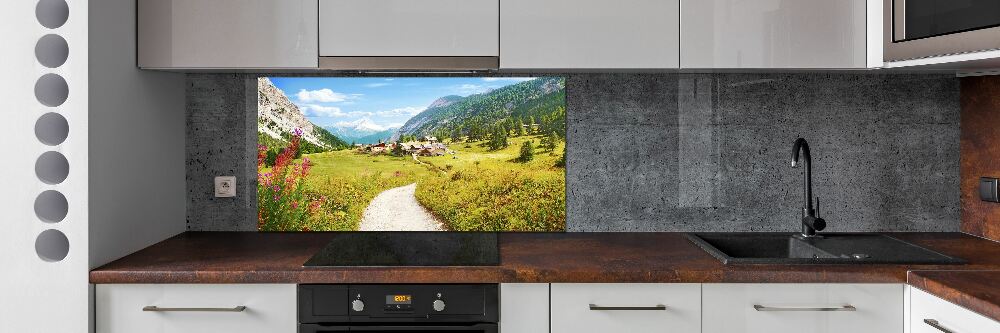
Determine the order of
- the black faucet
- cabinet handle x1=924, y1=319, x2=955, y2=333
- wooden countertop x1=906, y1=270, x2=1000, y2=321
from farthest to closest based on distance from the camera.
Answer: the black faucet → cabinet handle x1=924, y1=319, x2=955, y2=333 → wooden countertop x1=906, y1=270, x2=1000, y2=321

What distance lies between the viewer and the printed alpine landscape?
8.45 feet

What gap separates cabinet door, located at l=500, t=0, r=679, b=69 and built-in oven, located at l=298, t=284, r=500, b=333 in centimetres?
75

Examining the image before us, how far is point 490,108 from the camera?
259 centimetres

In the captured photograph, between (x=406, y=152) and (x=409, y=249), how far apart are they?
51 centimetres

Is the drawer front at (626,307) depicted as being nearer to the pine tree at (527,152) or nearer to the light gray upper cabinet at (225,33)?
the pine tree at (527,152)

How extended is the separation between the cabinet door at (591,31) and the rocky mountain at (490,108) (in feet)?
1.25

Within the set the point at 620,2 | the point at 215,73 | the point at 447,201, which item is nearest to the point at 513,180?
the point at 447,201

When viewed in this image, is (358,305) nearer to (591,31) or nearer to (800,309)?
(591,31)

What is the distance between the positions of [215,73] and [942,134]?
2599mm

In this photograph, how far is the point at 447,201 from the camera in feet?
8.52
